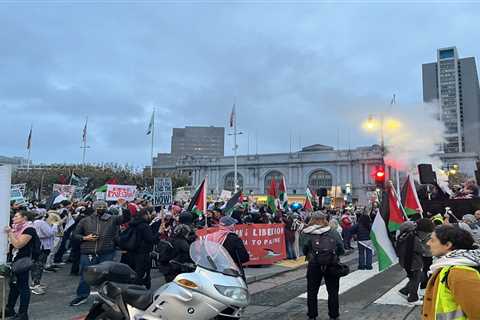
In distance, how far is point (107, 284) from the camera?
198 inches

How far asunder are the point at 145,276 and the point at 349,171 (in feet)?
275

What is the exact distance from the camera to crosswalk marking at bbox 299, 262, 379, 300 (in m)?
8.85

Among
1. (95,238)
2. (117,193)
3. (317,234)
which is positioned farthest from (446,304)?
(117,193)

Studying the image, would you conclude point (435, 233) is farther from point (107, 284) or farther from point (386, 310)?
point (386, 310)

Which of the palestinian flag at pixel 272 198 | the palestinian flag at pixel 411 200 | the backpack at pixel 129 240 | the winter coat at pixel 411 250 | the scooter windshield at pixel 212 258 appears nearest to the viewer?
the scooter windshield at pixel 212 258

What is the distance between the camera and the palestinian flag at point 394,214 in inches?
321

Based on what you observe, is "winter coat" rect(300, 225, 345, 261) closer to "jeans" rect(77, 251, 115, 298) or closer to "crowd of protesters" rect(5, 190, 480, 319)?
"crowd of protesters" rect(5, 190, 480, 319)

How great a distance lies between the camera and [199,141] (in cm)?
14350

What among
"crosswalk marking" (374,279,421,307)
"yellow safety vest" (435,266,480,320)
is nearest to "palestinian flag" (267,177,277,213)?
"crosswalk marking" (374,279,421,307)

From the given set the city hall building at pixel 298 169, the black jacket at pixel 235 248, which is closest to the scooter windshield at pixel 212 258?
the black jacket at pixel 235 248

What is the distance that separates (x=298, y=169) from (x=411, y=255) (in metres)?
87.3

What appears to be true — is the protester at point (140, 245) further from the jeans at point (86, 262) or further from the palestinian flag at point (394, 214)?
the palestinian flag at point (394, 214)

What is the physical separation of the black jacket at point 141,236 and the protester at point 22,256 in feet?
5.93

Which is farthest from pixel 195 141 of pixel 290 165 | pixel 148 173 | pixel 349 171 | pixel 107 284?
pixel 107 284
